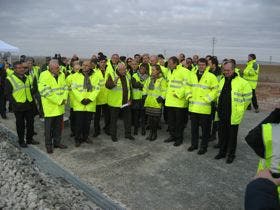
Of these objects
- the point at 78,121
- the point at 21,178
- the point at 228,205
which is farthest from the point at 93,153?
the point at 228,205

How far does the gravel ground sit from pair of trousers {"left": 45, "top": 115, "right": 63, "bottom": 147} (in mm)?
1076

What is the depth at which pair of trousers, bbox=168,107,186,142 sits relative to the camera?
8102 millimetres

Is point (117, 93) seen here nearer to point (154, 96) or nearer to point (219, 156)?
point (154, 96)

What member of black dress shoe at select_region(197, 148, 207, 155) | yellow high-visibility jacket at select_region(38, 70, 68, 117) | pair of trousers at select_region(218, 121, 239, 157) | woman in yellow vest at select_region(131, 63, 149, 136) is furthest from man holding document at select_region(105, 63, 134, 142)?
pair of trousers at select_region(218, 121, 239, 157)

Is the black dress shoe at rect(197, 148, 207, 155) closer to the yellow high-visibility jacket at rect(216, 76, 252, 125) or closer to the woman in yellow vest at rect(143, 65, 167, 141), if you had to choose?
the yellow high-visibility jacket at rect(216, 76, 252, 125)

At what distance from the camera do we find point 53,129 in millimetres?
7812

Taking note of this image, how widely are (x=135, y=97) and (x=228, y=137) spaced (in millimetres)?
2911

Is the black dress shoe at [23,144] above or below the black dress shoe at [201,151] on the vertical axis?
below

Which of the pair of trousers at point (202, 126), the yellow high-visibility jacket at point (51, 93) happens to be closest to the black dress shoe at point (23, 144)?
the yellow high-visibility jacket at point (51, 93)

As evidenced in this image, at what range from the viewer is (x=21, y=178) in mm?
5648

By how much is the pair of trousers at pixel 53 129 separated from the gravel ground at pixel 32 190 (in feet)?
3.53

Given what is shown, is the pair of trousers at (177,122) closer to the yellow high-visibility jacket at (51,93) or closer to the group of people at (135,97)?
the group of people at (135,97)

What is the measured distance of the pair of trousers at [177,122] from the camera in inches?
319

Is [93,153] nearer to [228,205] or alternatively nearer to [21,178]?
[21,178]
